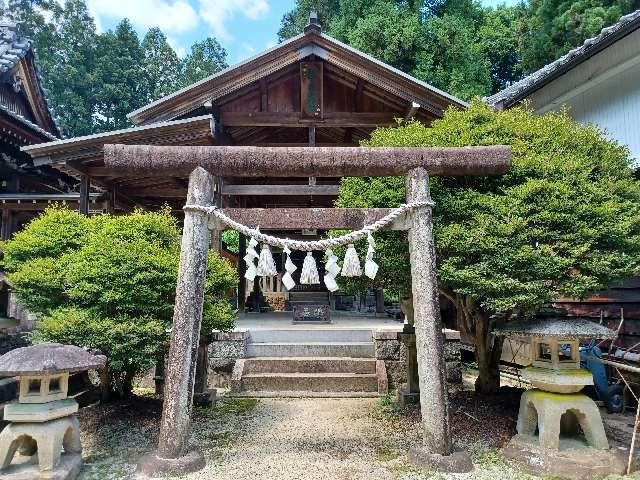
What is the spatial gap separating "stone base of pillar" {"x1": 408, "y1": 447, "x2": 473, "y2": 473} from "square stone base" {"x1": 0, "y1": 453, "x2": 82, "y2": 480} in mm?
3414

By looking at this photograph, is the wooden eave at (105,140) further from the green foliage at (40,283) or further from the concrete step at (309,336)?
the concrete step at (309,336)

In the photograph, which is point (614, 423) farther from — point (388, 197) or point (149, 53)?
point (149, 53)

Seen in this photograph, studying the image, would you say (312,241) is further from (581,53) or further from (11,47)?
(11,47)

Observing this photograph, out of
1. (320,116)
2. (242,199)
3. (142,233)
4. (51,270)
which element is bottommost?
(51,270)

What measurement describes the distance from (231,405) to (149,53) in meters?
30.3

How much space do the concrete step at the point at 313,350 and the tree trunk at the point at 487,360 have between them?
2279 mm

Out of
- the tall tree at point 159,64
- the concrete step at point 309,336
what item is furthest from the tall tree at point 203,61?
the concrete step at point 309,336

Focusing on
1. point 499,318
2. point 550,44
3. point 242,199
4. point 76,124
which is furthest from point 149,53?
point 499,318

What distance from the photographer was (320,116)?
31.4 ft

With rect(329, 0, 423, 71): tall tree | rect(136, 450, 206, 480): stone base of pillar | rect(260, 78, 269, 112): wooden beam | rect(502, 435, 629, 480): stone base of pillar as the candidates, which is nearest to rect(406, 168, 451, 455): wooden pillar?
rect(502, 435, 629, 480): stone base of pillar

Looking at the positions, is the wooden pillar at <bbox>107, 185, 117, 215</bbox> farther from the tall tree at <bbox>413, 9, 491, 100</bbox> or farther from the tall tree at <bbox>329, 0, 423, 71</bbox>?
the tall tree at <bbox>413, 9, 491, 100</bbox>

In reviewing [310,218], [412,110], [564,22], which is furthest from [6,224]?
[564,22]

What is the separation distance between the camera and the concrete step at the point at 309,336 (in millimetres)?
8828

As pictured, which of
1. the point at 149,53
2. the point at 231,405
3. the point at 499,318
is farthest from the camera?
the point at 149,53
